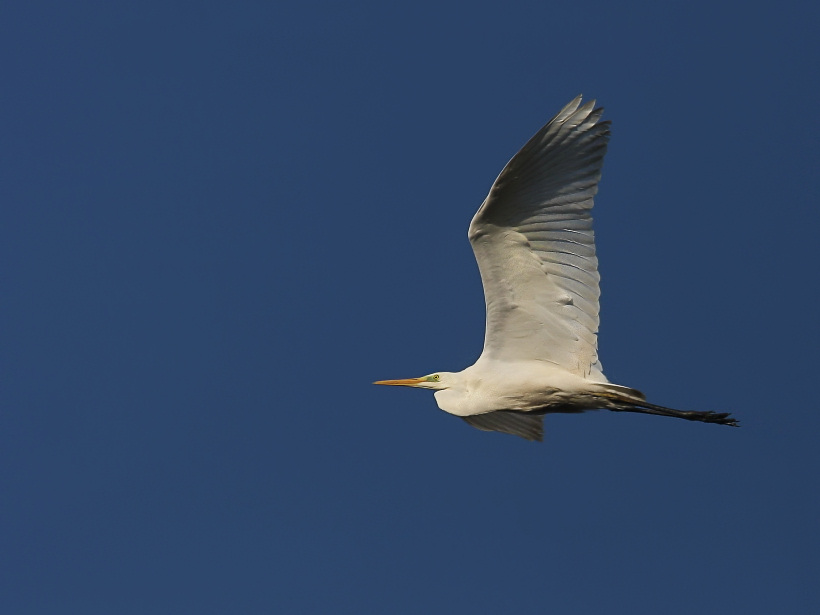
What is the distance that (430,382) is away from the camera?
39.1 feet

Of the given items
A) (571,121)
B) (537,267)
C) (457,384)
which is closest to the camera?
(571,121)

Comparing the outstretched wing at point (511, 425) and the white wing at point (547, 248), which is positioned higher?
the white wing at point (547, 248)

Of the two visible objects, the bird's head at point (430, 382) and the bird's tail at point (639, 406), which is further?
the bird's head at point (430, 382)

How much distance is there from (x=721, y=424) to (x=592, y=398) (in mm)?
1321

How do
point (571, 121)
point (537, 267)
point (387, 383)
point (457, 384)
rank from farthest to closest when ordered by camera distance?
point (387, 383)
point (457, 384)
point (537, 267)
point (571, 121)

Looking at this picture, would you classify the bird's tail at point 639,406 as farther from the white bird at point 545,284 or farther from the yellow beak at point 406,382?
the yellow beak at point 406,382

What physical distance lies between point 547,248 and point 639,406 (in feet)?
5.68

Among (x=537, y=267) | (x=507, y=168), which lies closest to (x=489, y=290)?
(x=537, y=267)

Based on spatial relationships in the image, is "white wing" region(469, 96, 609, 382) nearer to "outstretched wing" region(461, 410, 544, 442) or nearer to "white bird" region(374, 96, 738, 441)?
"white bird" region(374, 96, 738, 441)

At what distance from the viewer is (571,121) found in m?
9.52

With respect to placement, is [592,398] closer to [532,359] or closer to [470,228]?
[532,359]

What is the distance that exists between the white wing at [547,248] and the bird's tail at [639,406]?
0.31 metres

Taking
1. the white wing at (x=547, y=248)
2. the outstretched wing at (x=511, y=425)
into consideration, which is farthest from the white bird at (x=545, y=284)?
the outstretched wing at (x=511, y=425)

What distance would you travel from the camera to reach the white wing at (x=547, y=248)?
9.60 m
